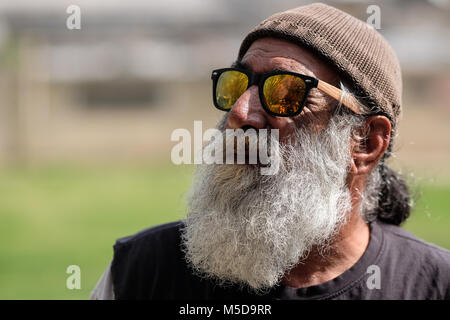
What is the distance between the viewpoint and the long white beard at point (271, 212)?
8.05 feet

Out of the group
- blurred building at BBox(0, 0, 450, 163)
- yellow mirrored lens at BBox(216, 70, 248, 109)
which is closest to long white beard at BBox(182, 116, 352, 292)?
yellow mirrored lens at BBox(216, 70, 248, 109)

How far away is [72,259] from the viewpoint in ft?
29.3

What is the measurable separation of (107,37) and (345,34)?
29.1 m

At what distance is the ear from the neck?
0.26 m

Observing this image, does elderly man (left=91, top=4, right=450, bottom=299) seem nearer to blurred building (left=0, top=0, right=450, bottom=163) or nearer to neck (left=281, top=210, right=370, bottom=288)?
neck (left=281, top=210, right=370, bottom=288)

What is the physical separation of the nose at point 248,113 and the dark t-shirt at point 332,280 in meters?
0.63

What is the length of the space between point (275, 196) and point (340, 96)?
0.51m

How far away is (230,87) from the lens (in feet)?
8.65

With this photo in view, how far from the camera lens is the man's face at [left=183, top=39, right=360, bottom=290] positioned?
246 cm

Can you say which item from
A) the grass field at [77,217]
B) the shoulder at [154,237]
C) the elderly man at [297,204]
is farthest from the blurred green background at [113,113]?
the elderly man at [297,204]
